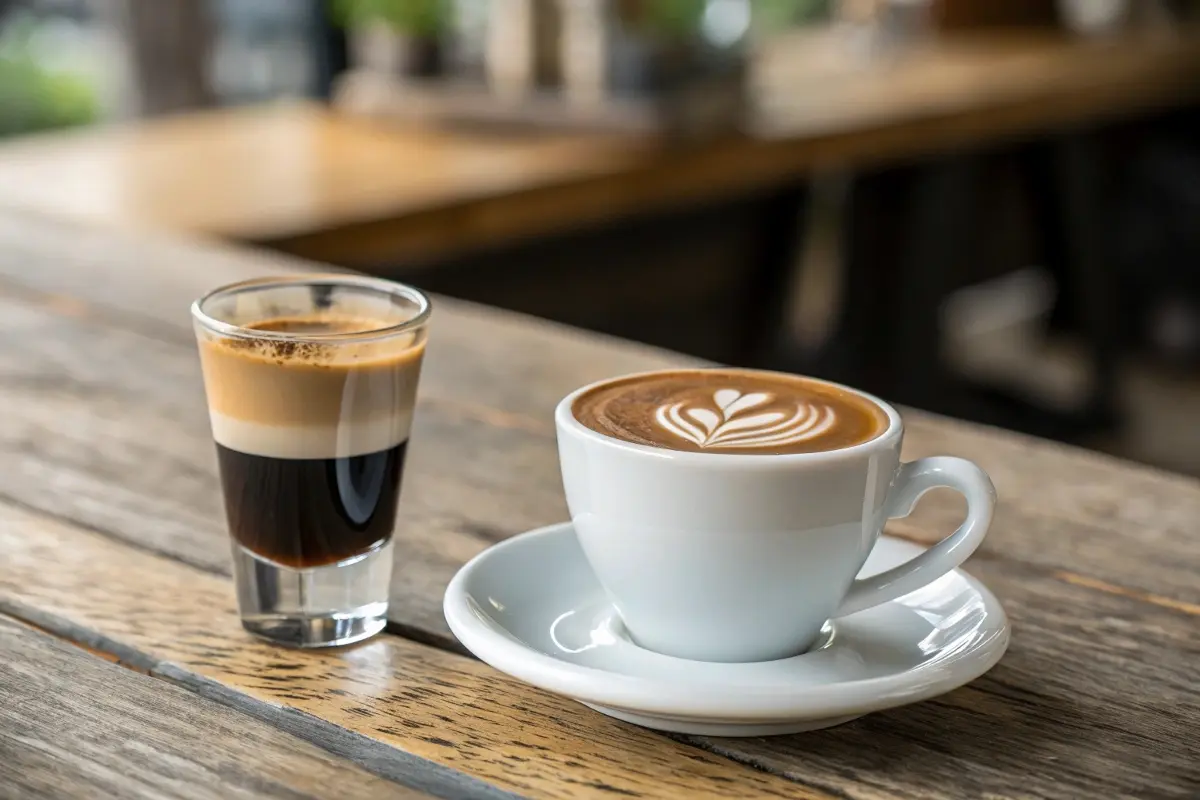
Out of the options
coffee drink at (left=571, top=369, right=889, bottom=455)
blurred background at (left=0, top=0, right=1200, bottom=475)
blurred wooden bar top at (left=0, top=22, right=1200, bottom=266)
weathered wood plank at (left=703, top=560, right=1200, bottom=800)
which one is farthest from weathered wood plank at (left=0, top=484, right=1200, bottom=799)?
blurred background at (left=0, top=0, right=1200, bottom=475)

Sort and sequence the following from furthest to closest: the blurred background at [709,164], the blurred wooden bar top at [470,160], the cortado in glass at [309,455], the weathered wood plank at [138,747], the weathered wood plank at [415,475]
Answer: the blurred background at [709,164] → the blurred wooden bar top at [470,160] → the weathered wood plank at [415,475] → the cortado in glass at [309,455] → the weathered wood plank at [138,747]

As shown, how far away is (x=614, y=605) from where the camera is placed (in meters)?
0.62

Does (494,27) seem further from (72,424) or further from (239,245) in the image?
(72,424)

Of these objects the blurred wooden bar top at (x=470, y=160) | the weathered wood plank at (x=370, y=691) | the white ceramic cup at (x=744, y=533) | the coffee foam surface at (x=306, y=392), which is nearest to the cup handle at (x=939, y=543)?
the white ceramic cup at (x=744, y=533)

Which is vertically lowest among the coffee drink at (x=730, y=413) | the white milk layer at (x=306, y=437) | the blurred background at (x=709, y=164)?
the blurred background at (x=709, y=164)

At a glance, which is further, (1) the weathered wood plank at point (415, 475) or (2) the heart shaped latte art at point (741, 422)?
(1) the weathered wood plank at point (415, 475)

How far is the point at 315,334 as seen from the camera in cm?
65

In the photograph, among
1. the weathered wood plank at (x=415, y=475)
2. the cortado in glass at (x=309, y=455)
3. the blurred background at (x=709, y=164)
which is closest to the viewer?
the cortado in glass at (x=309, y=455)

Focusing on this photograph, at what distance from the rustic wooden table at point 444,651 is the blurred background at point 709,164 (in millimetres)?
922

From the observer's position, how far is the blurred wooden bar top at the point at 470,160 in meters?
1.94

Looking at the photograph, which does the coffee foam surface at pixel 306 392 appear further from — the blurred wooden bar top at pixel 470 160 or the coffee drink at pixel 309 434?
the blurred wooden bar top at pixel 470 160

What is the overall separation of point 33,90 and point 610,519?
11.2 feet

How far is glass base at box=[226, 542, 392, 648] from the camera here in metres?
0.64

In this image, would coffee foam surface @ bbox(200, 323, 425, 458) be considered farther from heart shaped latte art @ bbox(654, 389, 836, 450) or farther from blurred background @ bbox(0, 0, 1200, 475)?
blurred background @ bbox(0, 0, 1200, 475)
